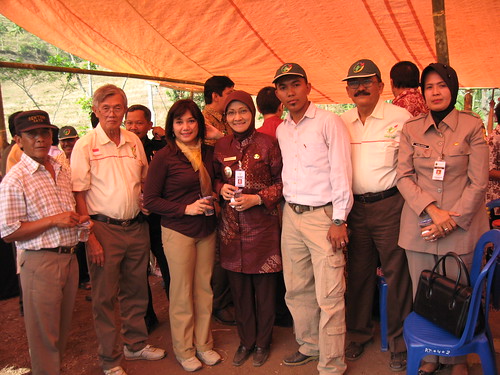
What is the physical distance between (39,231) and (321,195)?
1.75 m

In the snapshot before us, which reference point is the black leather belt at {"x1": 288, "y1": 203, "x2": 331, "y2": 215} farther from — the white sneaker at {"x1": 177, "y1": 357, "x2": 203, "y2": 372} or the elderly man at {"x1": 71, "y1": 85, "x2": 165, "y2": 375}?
the white sneaker at {"x1": 177, "y1": 357, "x2": 203, "y2": 372}

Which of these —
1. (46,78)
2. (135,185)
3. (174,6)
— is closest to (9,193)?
(135,185)

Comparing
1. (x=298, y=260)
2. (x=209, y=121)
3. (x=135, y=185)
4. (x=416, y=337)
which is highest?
(x=209, y=121)

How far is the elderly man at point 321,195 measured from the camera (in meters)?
2.65

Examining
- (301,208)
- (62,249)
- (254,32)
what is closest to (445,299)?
(301,208)

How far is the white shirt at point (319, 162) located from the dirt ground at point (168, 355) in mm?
1225

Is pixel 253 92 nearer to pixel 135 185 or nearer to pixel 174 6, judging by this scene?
pixel 174 6

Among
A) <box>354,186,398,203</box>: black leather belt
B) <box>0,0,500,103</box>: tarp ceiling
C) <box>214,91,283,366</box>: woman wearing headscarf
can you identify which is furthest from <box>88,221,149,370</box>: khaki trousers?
<box>0,0,500,103</box>: tarp ceiling

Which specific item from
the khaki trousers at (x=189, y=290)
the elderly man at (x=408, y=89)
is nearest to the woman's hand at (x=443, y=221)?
the elderly man at (x=408, y=89)

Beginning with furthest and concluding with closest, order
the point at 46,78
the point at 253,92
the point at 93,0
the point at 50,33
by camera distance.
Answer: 1. the point at 46,78
2. the point at 253,92
3. the point at 50,33
4. the point at 93,0

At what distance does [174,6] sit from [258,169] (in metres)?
2.49

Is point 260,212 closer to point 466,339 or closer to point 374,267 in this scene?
point 374,267

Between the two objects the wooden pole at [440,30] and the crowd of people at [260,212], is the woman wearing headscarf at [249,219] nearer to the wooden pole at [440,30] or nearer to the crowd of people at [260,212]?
the crowd of people at [260,212]

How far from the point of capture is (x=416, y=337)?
7.45 feet
